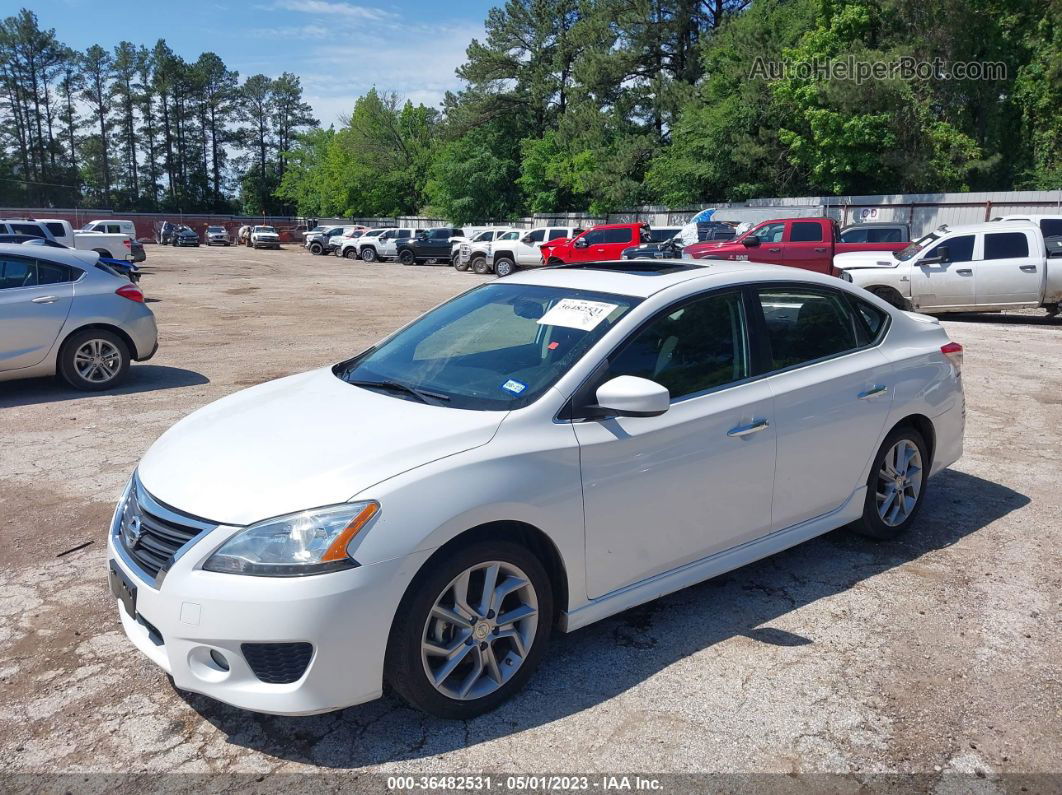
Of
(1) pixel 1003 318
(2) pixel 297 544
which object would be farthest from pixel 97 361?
(1) pixel 1003 318

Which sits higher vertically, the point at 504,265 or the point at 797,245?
the point at 797,245

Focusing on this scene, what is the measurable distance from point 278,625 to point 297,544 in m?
0.26

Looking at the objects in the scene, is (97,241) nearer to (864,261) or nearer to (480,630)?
(864,261)

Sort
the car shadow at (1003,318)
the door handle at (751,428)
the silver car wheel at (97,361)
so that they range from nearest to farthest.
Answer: the door handle at (751,428)
the silver car wheel at (97,361)
the car shadow at (1003,318)

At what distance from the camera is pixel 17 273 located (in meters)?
8.39

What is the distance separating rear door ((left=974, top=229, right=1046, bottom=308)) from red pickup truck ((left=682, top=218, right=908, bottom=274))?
11.3ft

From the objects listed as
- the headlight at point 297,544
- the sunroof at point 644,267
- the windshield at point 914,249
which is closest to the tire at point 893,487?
the sunroof at point 644,267

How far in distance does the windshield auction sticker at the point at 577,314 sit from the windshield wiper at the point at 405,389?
0.64 meters

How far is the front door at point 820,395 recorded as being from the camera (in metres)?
4.04

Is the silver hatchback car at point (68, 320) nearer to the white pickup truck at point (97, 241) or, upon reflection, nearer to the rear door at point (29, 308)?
the rear door at point (29, 308)

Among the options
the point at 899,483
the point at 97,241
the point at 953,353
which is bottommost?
the point at 899,483

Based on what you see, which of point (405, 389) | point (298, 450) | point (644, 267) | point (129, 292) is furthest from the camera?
point (129, 292)

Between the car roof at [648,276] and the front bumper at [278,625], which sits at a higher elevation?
the car roof at [648,276]

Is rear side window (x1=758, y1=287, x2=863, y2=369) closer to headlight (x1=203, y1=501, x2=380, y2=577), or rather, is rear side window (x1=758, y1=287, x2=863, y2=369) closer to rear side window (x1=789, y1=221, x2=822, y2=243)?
headlight (x1=203, y1=501, x2=380, y2=577)
